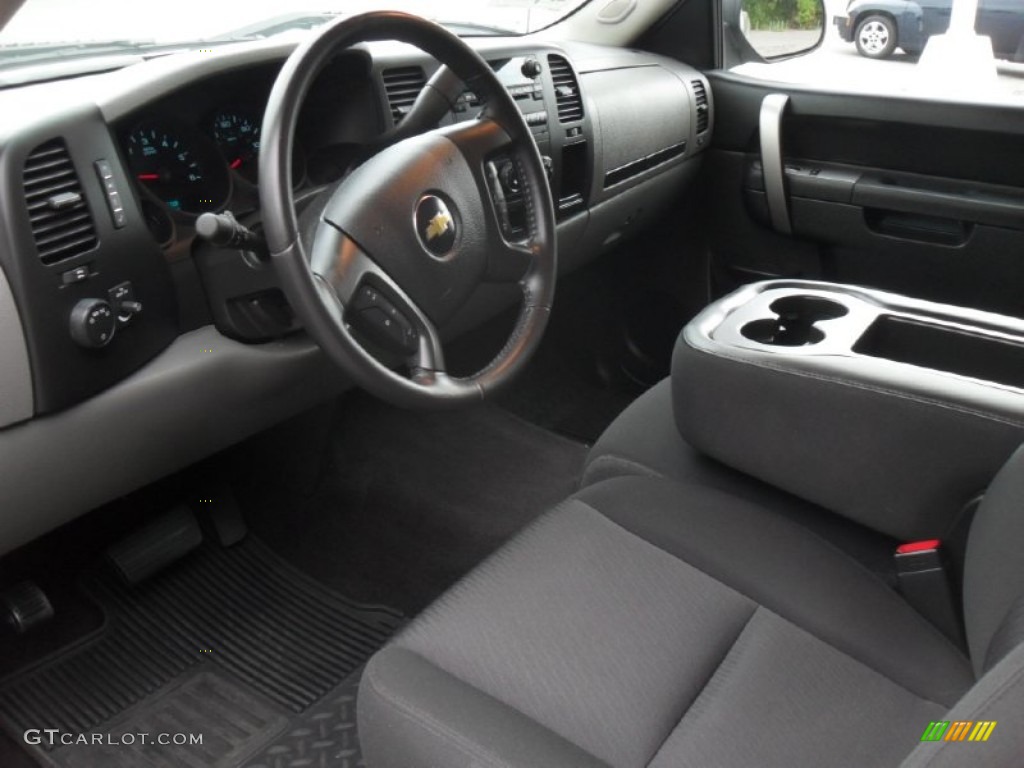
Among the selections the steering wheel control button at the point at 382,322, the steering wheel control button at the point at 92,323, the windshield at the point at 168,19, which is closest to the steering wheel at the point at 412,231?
the steering wheel control button at the point at 382,322

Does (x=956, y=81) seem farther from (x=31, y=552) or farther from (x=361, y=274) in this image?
(x=31, y=552)

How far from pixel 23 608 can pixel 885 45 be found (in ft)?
7.11

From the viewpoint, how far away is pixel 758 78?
2.52 meters

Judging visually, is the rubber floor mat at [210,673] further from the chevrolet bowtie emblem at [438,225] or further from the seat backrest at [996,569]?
the seat backrest at [996,569]

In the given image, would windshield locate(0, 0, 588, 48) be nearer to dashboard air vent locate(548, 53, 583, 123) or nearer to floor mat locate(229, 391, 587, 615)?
dashboard air vent locate(548, 53, 583, 123)

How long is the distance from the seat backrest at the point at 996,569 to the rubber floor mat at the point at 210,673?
933mm

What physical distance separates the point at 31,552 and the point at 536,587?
1.07m

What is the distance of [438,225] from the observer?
4.44ft

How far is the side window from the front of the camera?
7.34 ft

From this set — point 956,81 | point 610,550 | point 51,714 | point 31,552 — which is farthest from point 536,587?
point 956,81

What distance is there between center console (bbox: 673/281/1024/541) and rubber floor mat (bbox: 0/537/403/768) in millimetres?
Answer: 737

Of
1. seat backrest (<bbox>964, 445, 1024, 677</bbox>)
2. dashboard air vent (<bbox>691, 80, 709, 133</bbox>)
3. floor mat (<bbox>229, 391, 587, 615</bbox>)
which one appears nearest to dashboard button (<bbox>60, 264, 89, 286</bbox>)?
floor mat (<bbox>229, 391, 587, 615</bbox>)

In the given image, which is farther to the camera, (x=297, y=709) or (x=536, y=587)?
(x=297, y=709)

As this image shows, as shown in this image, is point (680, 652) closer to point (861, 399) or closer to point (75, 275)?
point (861, 399)
